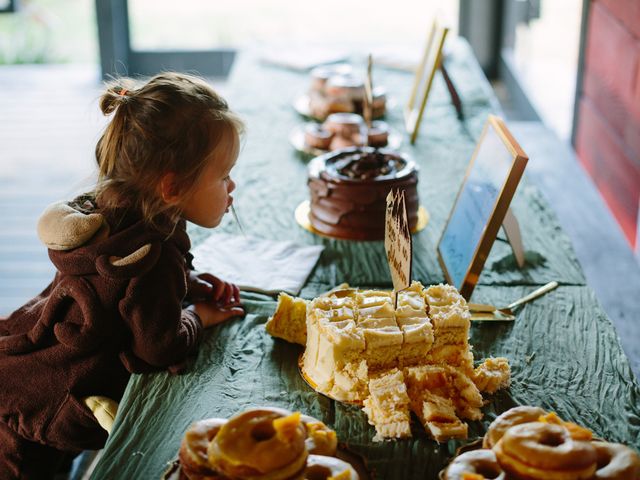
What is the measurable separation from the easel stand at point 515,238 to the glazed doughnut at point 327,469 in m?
1.05

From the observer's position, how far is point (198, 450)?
3.46 feet

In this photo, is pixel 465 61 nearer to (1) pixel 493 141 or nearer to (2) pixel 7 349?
(1) pixel 493 141

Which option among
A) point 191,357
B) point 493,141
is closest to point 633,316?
point 493,141

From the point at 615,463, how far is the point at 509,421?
15 centimetres

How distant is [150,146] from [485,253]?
2.40 feet

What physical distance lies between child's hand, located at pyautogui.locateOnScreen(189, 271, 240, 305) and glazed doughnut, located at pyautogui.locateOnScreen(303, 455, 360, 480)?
0.76 metres

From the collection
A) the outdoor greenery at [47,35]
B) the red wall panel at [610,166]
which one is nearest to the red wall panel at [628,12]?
the red wall panel at [610,166]

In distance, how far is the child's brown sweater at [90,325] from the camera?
5.00 feet

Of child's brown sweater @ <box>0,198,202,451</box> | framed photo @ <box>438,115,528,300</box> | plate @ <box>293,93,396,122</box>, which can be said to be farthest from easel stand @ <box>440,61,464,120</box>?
child's brown sweater @ <box>0,198,202,451</box>

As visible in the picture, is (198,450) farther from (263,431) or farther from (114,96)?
(114,96)

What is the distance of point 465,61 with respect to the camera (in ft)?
13.7

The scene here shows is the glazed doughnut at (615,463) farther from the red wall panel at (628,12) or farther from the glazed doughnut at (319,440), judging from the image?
the red wall panel at (628,12)

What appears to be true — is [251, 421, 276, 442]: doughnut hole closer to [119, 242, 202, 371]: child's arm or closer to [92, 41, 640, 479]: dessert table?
[92, 41, 640, 479]: dessert table

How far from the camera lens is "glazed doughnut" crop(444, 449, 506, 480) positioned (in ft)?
3.50
